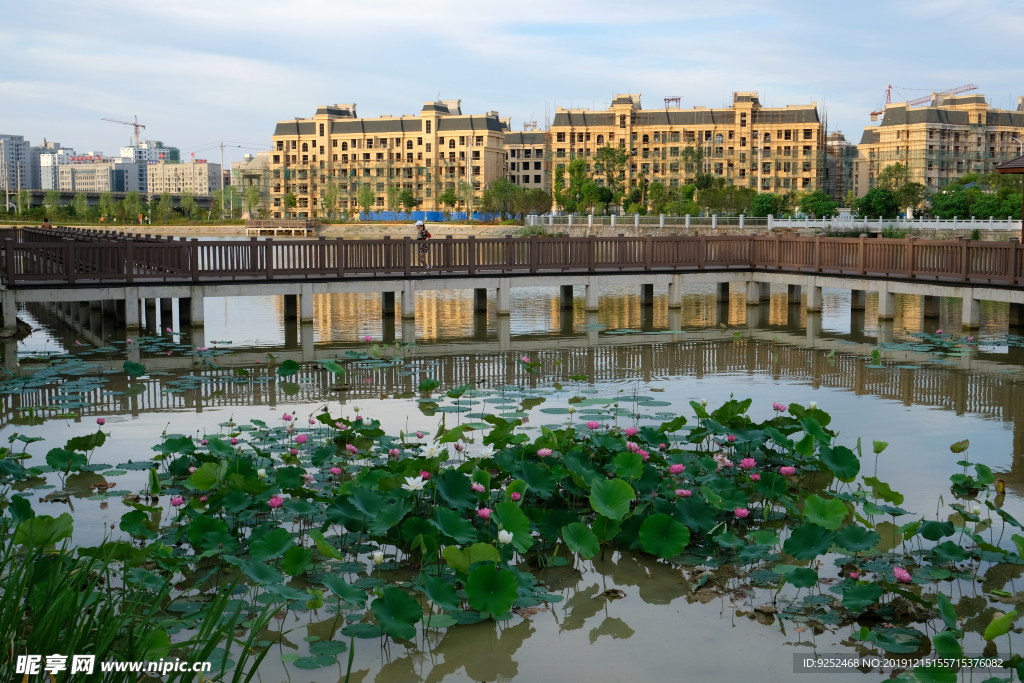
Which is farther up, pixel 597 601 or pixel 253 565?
pixel 253 565

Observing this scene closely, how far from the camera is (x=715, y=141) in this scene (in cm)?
12519

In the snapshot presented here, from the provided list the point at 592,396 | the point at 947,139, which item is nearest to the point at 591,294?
the point at 592,396

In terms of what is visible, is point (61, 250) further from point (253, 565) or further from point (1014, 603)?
point (1014, 603)

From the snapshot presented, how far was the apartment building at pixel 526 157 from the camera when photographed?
14125 cm

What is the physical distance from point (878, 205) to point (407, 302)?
164 feet

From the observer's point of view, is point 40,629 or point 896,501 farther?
point 896,501

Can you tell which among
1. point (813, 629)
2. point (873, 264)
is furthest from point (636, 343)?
point (813, 629)

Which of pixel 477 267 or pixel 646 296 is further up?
pixel 477 267

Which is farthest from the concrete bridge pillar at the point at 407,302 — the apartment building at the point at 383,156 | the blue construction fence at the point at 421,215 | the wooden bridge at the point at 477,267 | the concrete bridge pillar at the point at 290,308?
the apartment building at the point at 383,156

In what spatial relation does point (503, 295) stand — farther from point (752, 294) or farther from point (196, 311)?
point (752, 294)

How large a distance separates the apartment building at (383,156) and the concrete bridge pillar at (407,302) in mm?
117250

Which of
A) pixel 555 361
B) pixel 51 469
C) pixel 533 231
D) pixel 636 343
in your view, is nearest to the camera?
pixel 51 469

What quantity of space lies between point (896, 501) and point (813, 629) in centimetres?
171

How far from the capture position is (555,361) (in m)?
15.3
